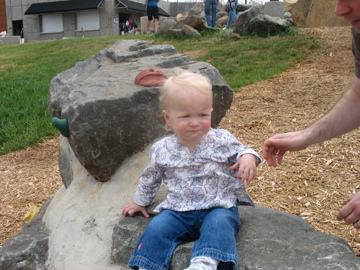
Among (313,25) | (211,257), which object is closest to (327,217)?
(211,257)

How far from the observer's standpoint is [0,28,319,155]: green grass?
545cm

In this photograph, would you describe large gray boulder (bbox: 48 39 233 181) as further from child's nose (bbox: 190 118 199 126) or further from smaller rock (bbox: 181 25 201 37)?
smaller rock (bbox: 181 25 201 37)

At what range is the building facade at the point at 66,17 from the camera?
2603 cm

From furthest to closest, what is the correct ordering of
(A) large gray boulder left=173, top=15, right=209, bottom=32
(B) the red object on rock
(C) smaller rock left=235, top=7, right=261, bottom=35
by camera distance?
1. (A) large gray boulder left=173, top=15, right=209, bottom=32
2. (C) smaller rock left=235, top=7, right=261, bottom=35
3. (B) the red object on rock

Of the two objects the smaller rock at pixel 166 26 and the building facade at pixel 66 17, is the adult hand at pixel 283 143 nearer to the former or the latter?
the smaller rock at pixel 166 26

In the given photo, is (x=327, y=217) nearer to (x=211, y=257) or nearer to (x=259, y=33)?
(x=211, y=257)

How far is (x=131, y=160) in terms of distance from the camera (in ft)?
8.34

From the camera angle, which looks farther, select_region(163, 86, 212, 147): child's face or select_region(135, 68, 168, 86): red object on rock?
select_region(135, 68, 168, 86): red object on rock

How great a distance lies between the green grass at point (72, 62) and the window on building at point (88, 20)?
51.6 ft

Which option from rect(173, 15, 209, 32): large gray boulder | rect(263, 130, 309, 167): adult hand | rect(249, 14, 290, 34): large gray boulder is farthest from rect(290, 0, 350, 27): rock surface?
rect(263, 130, 309, 167): adult hand

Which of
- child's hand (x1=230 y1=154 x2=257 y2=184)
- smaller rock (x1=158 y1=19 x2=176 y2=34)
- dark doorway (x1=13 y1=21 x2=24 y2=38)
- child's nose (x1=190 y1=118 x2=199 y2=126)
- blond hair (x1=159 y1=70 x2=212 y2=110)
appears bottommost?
child's hand (x1=230 y1=154 x2=257 y2=184)

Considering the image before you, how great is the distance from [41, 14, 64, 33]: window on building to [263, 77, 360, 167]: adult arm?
2862 cm

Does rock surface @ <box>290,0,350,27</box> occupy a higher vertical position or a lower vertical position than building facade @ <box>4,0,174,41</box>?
lower

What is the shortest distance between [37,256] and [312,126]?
1929 millimetres
